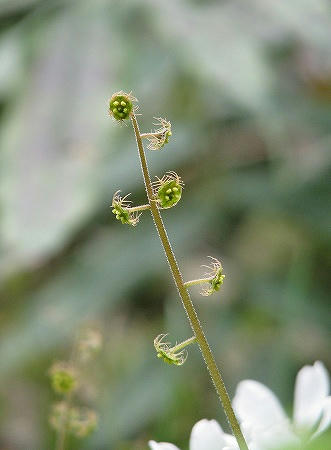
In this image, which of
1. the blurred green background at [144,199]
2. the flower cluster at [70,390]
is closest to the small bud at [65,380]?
the flower cluster at [70,390]

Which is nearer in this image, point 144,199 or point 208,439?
point 208,439

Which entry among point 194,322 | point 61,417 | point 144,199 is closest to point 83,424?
point 61,417

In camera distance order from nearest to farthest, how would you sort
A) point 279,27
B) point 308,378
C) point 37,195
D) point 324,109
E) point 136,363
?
1. point 308,378
2. point 37,195
3. point 279,27
4. point 136,363
5. point 324,109

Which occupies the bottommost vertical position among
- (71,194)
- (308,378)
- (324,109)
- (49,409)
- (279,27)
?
(308,378)

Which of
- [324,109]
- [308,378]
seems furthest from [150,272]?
[308,378]

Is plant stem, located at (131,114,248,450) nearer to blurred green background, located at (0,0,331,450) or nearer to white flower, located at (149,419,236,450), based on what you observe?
white flower, located at (149,419,236,450)

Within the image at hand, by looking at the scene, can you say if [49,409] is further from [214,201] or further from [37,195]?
[214,201]

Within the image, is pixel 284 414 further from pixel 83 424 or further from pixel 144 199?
pixel 144 199
